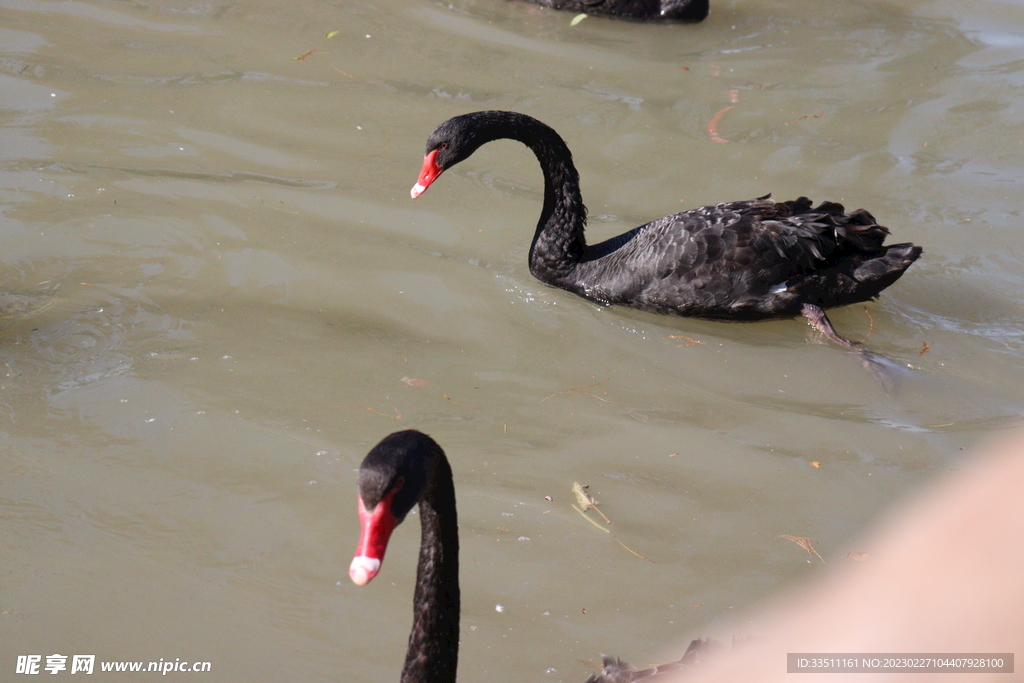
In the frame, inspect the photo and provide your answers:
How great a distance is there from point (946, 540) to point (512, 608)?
2360mm

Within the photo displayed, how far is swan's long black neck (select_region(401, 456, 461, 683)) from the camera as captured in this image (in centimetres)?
226

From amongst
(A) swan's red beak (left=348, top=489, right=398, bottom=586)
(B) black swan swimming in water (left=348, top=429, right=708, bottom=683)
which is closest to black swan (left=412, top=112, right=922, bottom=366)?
(B) black swan swimming in water (left=348, top=429, right=708, bottom=683)

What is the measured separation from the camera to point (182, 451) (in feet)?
11.9

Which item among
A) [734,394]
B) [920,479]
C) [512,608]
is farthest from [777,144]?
[512,608]

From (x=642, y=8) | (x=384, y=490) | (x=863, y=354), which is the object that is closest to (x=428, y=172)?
(x=863, y=354)

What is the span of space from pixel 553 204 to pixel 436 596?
3.11m

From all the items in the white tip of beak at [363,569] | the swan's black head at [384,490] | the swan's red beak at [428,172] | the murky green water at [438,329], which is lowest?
the murky green water at [438,329]

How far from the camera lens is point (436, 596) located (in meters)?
2.27

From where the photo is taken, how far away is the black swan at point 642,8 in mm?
7766

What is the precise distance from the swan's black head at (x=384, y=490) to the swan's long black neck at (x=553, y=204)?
2.89m

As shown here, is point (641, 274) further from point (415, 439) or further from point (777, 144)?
point (415, 439)

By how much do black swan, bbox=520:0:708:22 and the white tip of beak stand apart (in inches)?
270

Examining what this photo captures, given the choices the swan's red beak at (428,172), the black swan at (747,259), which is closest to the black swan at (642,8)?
the black swan at (747,259)

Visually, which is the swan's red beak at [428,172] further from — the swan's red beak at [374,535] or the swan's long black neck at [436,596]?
the swan's red beak at [374,535]
